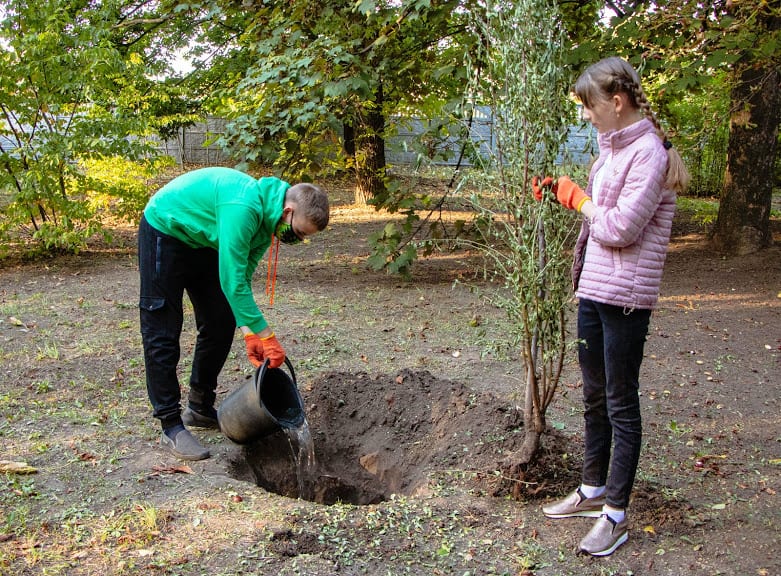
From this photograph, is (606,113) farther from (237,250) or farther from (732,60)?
(732,60)

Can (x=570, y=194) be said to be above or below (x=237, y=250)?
above

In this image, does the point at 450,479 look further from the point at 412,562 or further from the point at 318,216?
the point at 318,216

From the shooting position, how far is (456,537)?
322 centimetres

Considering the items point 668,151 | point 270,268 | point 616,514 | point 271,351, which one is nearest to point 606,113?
point 668,151

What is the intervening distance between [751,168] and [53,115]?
27.2ft

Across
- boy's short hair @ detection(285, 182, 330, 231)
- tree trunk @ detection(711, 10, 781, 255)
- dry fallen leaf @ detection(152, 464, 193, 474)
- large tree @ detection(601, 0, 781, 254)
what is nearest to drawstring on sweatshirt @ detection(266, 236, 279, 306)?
boy's short hair @ detection(285, 182, 330, 231)

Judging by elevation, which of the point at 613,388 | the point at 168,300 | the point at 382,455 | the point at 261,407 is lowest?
the point at 382,455

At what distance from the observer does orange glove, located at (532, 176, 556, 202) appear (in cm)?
309

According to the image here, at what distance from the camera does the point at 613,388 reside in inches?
115

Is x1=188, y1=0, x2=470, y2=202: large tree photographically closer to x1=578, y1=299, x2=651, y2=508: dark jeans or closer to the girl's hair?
the girl's hair

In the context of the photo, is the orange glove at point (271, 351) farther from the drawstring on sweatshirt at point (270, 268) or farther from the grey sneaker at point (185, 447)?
the grey sneaker at point (185, 447)

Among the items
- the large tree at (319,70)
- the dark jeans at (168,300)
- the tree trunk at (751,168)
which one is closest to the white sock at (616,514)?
the dark jeans at (168,300)

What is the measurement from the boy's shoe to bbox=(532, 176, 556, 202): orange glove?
2.46 m

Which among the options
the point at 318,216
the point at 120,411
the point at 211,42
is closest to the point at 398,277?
the point at 120,411
